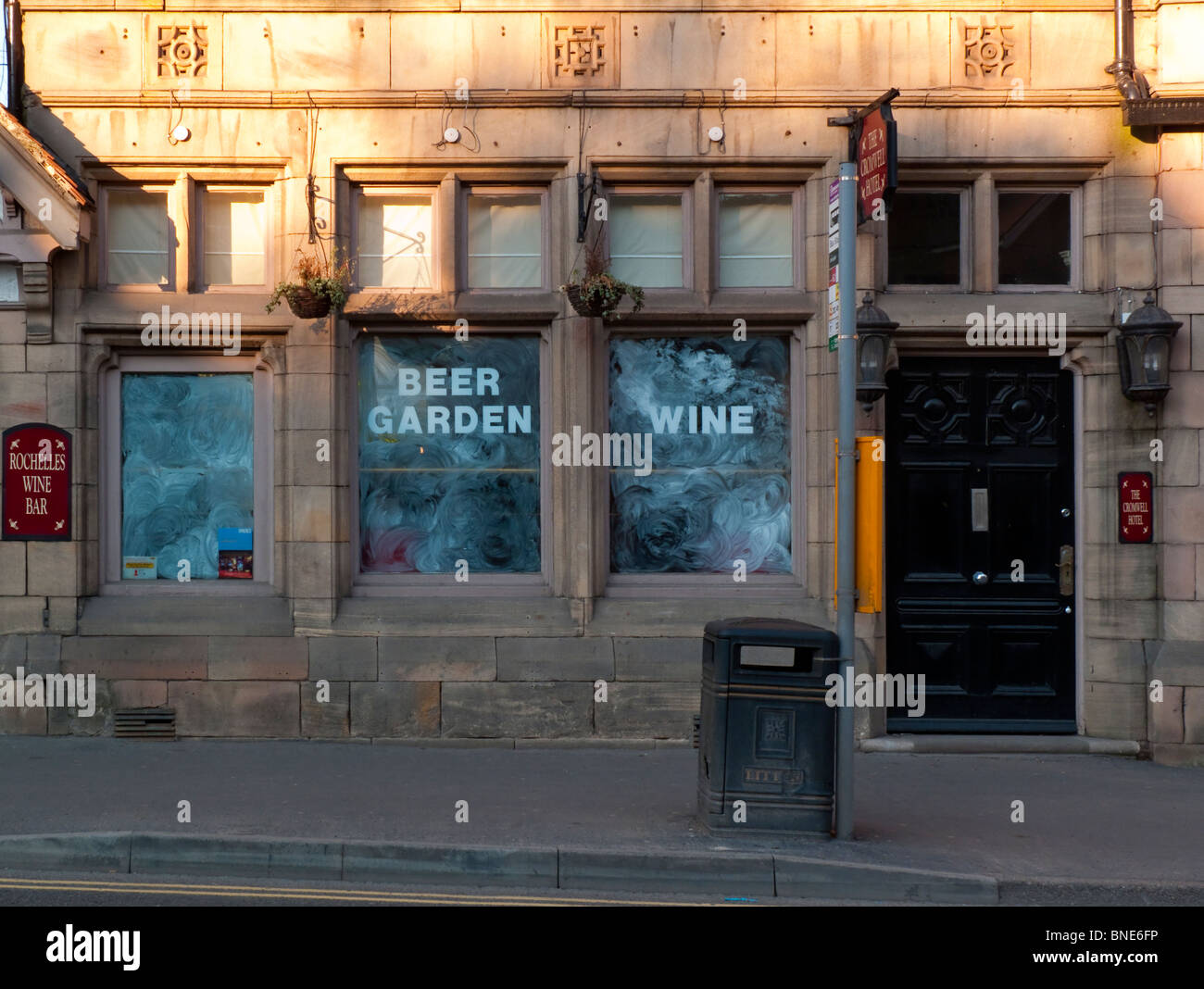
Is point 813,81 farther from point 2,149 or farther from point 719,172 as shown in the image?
point 2,149

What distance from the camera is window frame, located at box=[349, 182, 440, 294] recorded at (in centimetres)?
1081

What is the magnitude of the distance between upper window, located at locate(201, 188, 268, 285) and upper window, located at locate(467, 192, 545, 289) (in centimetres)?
178

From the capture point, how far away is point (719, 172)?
1070 centimetres

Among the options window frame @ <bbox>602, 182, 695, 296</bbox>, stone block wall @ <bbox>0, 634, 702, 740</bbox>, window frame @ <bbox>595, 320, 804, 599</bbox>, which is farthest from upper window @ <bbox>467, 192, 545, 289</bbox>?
stone block wall @ <bbox>0, 634, 702, 740</bbox>

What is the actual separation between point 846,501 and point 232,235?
603 centimetres

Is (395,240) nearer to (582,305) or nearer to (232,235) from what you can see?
(232,235)

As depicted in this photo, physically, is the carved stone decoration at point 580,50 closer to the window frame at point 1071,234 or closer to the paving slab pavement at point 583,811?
the window frame at point 1071,234

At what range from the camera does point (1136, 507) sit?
10.4 metres

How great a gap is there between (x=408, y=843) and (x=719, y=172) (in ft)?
19.9

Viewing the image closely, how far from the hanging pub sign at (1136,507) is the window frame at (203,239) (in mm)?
7117

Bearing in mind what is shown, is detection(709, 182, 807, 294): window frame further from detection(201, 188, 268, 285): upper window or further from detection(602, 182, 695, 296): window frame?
detection(201, 188, 268, 285): upper window

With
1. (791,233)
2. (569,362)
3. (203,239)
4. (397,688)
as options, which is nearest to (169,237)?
(203,239)

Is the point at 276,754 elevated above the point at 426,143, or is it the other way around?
Answer: the point at 426,143
